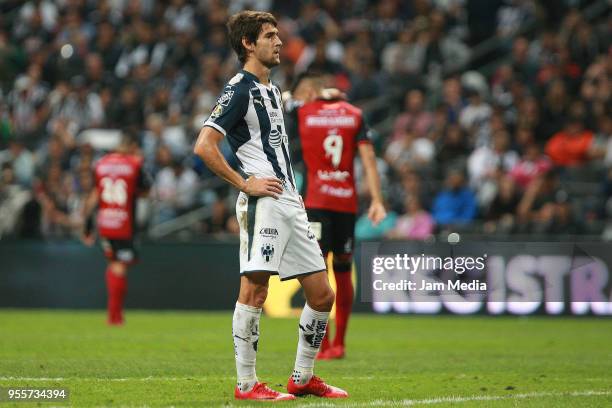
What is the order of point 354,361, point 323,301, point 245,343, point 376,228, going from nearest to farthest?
point 245,343, point 323,301, point 354,361, point 376,228

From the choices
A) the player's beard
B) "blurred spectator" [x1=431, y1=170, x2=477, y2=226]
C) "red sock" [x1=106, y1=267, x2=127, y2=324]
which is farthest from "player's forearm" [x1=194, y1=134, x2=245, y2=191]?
"blurred spectator" [x1=431, y1=170, x2=477, y2=226]

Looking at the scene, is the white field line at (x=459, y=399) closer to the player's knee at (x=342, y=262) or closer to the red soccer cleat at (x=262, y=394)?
the red soccer cleat at (x=262, y=394)

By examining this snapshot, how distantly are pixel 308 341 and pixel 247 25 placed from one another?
2.04 meters

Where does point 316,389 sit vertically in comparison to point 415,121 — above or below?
below

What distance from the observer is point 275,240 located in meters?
7.26

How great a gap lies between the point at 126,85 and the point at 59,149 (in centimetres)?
221

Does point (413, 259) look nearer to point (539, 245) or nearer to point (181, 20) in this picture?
point (539, 245)

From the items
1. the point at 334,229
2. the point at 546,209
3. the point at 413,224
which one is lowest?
the point at 334,229

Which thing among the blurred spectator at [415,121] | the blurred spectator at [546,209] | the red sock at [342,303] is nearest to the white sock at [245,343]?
the red sock at [342,303]

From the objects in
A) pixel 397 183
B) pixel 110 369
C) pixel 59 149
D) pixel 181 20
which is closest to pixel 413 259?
pixel 110 369

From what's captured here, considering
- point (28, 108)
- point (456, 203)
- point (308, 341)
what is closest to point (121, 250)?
point (456, 203)

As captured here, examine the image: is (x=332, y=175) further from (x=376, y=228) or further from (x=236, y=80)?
(x=376, y=228)

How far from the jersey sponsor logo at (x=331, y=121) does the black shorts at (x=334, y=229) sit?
79 cm

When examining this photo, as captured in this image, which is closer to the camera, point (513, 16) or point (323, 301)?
point (323, 301)
